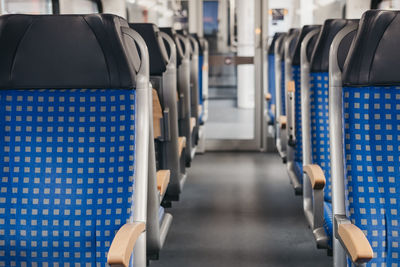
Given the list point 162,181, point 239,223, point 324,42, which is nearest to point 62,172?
point 162,181

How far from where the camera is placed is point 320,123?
310cm

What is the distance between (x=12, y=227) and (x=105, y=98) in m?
0.59

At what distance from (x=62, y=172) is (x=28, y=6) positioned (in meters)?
2.46

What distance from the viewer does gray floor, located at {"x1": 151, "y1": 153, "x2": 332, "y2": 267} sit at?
3688 millimetres

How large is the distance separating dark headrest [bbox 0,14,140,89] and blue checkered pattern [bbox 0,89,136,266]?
0.06m

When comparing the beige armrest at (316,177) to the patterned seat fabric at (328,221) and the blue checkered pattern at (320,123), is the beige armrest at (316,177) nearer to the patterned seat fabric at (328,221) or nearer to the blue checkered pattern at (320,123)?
the patterned seat fabric at (328,221)

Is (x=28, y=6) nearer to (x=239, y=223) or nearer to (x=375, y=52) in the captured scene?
(x=239, y=223)

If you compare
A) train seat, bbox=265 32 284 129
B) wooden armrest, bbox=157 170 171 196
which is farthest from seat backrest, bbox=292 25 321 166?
train seat, bbox=265 32 284 129

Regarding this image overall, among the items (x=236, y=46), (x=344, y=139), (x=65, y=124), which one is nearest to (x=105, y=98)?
(x=65, y=124)

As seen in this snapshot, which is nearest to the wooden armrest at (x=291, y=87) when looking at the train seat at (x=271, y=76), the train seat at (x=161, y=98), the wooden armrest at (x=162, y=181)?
the train seat at (x=161, y=98)

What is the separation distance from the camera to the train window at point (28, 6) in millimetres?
3652

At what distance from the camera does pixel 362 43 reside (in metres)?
1.91

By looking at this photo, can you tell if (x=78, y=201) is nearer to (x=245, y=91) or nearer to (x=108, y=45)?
(x=108, y=45)

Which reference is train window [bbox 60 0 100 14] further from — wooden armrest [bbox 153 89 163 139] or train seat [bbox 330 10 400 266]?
train seat [bbox 330 10 400 266]
